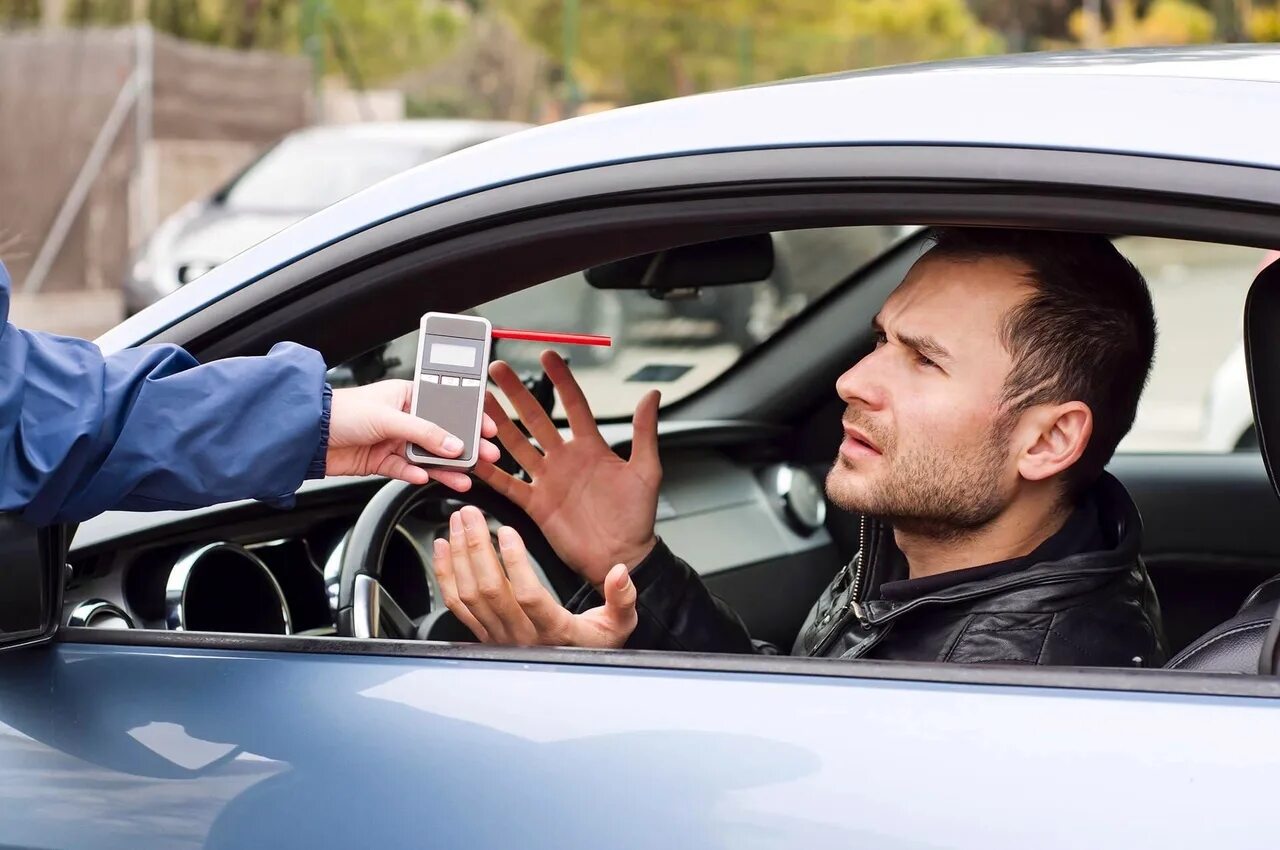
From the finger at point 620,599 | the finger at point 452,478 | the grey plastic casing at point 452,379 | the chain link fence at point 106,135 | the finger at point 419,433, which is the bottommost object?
the chain link fence at point 106,135

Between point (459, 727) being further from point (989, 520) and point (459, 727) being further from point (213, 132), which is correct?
point (213, 132)

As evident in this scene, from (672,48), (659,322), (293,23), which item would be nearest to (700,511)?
(659,322)

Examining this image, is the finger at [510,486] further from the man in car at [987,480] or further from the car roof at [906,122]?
the car roof at [906,122]

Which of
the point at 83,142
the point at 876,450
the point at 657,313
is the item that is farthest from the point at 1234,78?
the point at 83,142

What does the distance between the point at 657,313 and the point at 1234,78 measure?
473cm

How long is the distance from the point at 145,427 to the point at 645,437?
38.3 inches

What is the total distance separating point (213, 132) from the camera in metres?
15.0

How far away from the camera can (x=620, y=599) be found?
1721mm

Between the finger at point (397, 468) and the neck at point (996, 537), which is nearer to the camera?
the finger at point (397, 468)

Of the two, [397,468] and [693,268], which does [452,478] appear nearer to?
[397,468]

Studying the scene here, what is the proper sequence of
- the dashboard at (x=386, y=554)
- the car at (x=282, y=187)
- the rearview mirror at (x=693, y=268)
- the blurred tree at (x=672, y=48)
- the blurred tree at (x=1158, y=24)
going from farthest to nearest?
the blurred tree at (x=1158, y=24), the blurred tree at (x=672, y=48), the car at (x=282, y=187), the rearview mirror at (x=693, y=268), the dashboard at (x=386, y=554)

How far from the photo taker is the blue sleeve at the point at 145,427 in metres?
1.37

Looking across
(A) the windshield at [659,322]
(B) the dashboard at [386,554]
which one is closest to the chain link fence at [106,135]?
(A) the windshield at [659,322]

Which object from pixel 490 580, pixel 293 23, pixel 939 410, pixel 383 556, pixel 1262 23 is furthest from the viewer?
pixel 1262 23
